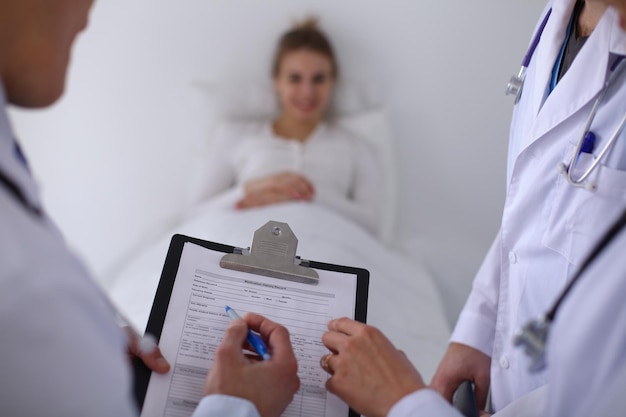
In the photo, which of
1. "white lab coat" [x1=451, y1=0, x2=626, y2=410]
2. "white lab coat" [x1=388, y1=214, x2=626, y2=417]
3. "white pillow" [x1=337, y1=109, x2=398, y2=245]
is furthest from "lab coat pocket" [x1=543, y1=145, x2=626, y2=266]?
"white pillow" [x1=337, y1=109, x2=398, y2=245]

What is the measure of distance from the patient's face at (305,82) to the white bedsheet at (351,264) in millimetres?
542

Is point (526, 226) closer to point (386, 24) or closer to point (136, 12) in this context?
point (386, 24)

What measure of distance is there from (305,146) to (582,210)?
4.82 feet

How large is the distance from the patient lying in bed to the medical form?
1.22 metres

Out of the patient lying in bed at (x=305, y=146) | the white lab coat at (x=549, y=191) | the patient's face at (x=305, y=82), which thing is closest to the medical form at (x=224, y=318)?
the white lab coat at (x=549, y=191)

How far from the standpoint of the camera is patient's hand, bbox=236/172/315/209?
2008 millimetres

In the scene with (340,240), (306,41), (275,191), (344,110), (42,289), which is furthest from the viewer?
(344,110)

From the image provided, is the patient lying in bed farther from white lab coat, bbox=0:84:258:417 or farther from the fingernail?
white lab coat, bbox=0:84:258:417

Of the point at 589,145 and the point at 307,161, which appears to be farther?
the point at 307,161

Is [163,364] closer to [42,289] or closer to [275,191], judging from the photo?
[42,289]

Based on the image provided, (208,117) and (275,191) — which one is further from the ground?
(208,117)

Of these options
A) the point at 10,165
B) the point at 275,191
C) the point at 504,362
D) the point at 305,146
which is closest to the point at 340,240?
the point at 275,191

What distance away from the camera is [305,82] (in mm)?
2273

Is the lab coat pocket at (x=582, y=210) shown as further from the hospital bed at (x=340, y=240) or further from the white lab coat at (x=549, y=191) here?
the hospital bed at (x=340, y=240)
